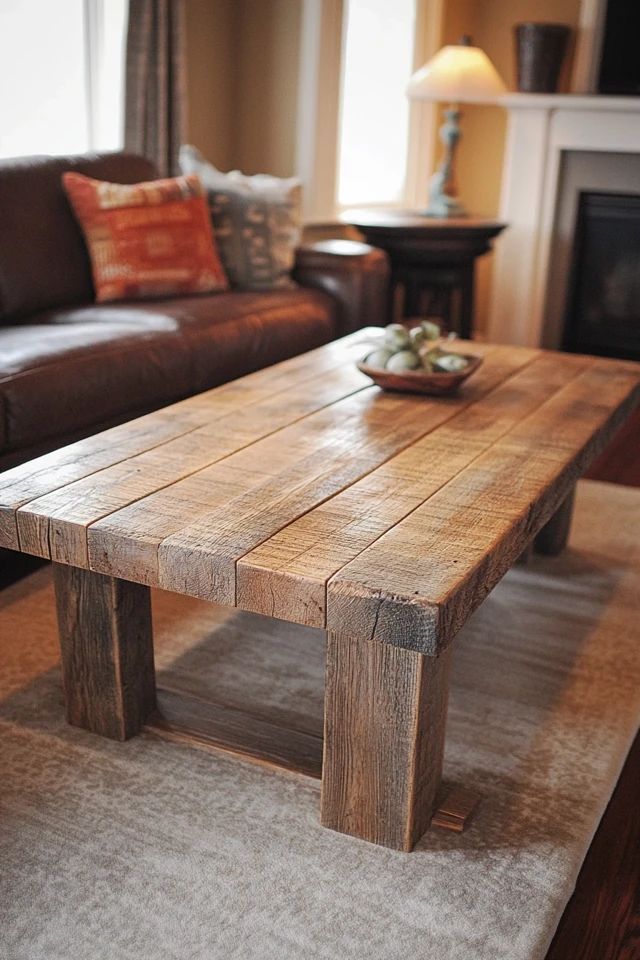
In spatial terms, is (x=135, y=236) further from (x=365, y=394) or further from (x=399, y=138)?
(x=399, y=138)

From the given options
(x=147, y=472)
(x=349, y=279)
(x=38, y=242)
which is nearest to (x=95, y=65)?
(x=38, y=242)

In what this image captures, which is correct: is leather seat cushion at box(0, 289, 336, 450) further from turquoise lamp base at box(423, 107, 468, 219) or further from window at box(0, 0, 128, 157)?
turquoise lamp base at box(423, 107, 468, 219)

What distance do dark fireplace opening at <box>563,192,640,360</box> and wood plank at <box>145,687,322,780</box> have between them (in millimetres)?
3679

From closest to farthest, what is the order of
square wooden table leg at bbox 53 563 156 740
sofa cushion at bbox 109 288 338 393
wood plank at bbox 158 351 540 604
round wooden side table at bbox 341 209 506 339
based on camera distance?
wood plank at bbox 158 351 540 604 → square wooden table leg at bbox 53 563 156 740 → sofa cushion at bbox 109 288 338 393 → round wooden side table at bbox 341 209 506 339

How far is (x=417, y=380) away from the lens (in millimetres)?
2307

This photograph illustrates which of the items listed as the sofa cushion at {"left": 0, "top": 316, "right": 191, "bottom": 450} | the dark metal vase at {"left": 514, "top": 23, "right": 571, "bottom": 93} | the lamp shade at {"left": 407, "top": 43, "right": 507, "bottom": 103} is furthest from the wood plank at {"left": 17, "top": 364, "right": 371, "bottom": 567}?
the dark metal vase at {"left": 514, "top": 23, "right": 571, "bottom": 93}

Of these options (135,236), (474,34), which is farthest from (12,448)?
(474,34)

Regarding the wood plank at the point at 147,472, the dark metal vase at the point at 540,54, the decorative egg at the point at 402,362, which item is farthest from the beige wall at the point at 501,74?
the wood plank at the point at 147,472

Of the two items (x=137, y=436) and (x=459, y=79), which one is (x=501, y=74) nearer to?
(x=459, y=79)

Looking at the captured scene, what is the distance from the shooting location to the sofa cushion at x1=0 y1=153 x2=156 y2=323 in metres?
3.10

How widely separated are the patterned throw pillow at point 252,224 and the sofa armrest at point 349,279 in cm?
7

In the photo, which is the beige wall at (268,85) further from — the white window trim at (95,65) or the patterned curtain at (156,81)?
the white window trim at (95,65)

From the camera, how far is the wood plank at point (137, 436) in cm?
166

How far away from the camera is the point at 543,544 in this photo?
276 centimetres
